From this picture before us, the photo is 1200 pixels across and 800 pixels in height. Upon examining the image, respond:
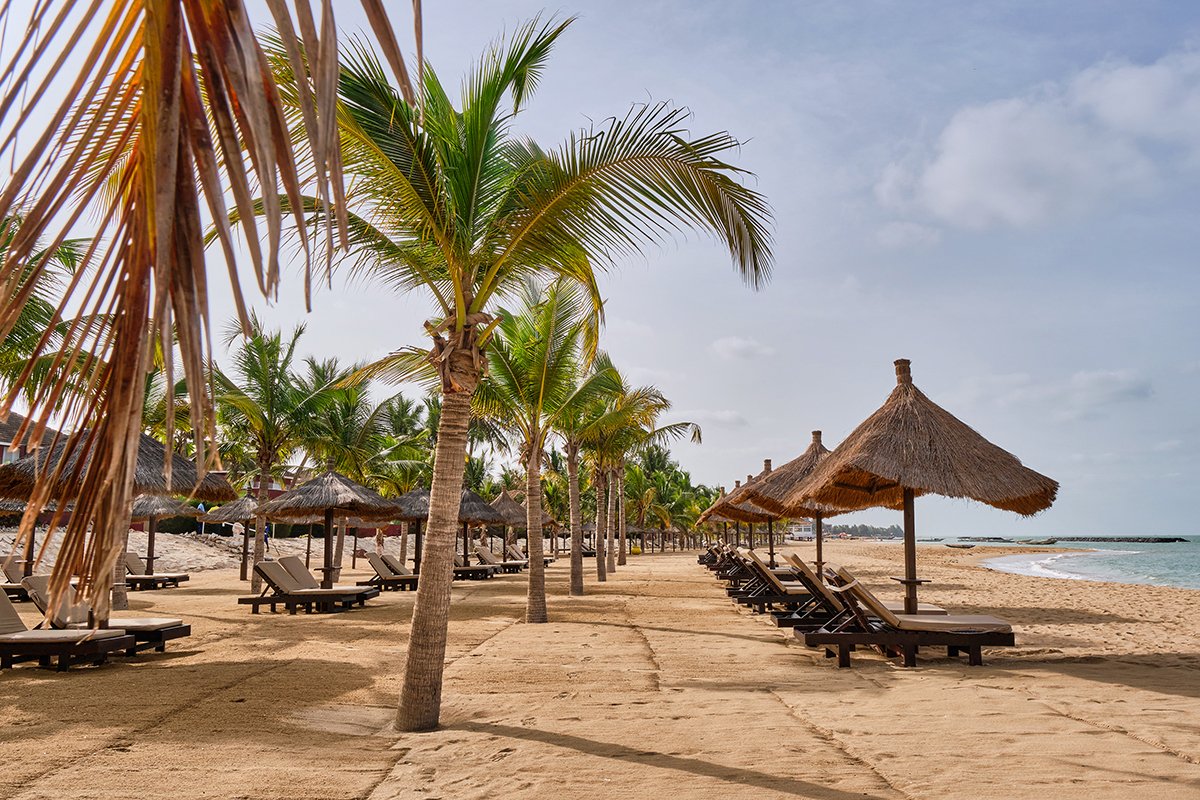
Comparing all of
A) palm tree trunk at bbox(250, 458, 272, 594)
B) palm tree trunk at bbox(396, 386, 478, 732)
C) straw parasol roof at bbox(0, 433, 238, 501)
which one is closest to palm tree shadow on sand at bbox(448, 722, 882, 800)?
palm tree trunk at bbox(396, 386, 478, 732)

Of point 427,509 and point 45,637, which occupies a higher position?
point 427,509

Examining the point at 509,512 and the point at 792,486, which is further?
the point at 509,512

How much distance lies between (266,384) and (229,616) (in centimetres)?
689

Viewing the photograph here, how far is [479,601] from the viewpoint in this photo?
15.6 meters

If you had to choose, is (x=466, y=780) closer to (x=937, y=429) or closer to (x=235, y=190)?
(x=235, y=190)

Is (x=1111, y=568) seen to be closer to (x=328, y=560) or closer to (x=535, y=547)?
(x=535, y=547)

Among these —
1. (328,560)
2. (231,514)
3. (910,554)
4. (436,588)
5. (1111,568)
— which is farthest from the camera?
(1111,568)

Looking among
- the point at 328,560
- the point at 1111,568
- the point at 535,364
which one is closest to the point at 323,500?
the point at 328,560

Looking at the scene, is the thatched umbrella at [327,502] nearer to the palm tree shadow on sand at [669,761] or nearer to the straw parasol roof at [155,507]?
the straw parasol roof at [155,507]

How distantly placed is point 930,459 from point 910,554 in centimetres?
98

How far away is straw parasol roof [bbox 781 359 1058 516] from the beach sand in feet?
5.36

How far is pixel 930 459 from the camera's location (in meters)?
8.60

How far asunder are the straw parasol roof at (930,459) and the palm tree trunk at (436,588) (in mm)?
4458

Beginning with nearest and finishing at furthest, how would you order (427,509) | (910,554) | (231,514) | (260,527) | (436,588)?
(436,588)
(910,554)
(260,527)
(427,509)
(231,514)
